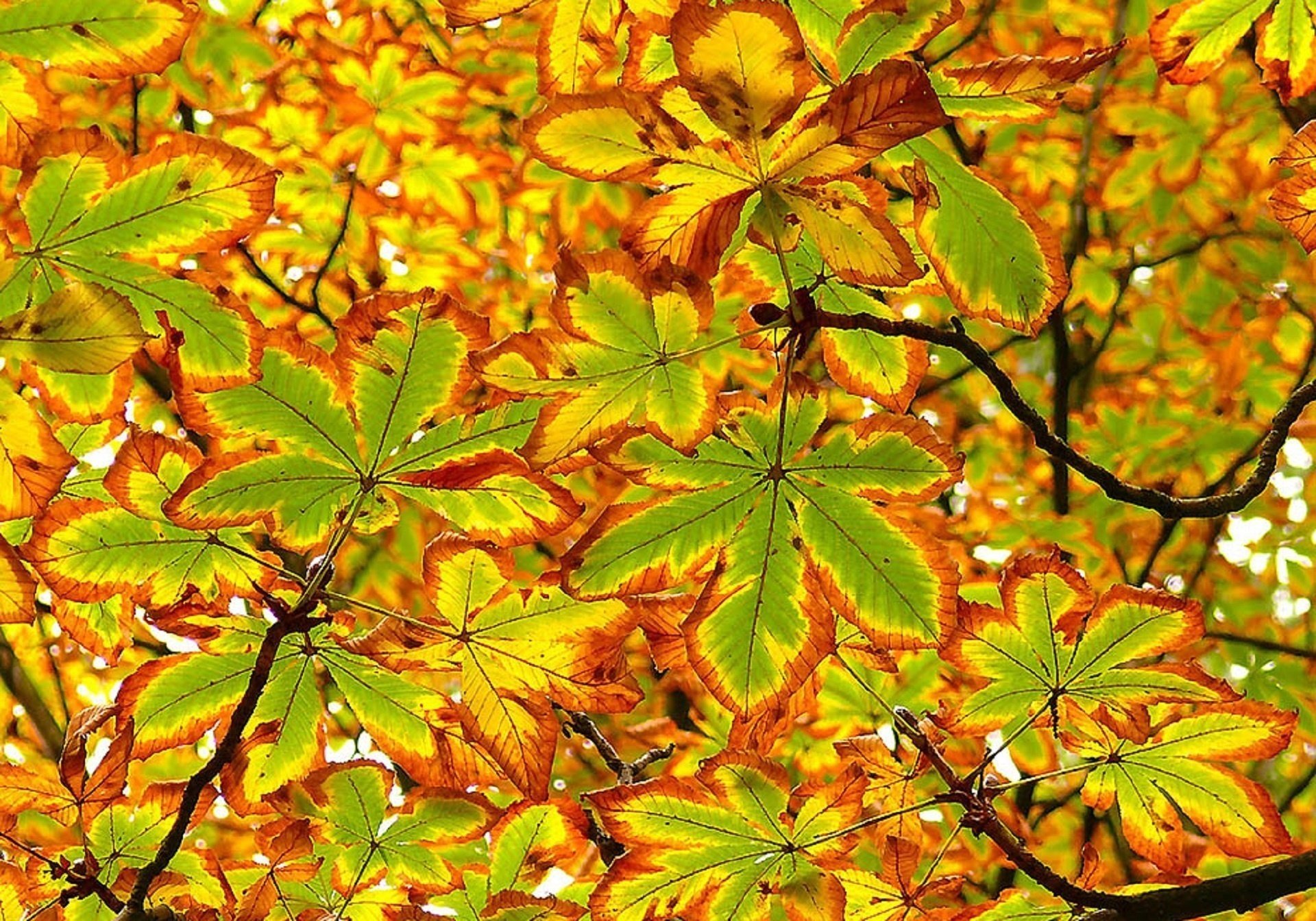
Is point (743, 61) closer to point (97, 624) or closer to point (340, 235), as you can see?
point (97, 624)

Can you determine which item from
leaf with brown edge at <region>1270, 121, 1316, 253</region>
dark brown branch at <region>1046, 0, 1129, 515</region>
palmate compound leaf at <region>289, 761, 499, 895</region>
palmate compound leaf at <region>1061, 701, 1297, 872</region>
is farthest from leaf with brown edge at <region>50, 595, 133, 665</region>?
dark brown branch at <region>1046, 0, 1129, 515</region>

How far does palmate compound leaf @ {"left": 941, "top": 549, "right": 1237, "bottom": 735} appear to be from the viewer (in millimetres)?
869

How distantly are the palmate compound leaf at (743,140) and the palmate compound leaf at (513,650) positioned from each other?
260 mm

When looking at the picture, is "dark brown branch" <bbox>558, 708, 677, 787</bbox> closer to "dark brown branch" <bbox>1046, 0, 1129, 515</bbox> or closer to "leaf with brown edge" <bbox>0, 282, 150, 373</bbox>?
"leaf with brown edge" <bbox>0, 282, 150, 373</bbox>

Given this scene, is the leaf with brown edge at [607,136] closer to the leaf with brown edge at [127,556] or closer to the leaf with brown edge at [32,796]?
the leaf with brown edge at [127,556]

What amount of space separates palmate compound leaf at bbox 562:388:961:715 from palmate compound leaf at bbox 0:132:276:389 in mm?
258

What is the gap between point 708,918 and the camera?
2.74 ft

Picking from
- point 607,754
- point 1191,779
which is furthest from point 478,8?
point 1191,779

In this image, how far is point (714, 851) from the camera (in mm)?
844

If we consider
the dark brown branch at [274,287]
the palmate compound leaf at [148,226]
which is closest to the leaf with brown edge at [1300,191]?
the palmate compound leaf at [148,226]

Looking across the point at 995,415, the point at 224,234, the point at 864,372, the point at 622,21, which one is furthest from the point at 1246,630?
the point at 224,234

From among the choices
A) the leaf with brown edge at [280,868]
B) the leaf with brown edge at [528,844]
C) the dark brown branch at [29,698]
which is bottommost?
the dark brown branch at [29,698]

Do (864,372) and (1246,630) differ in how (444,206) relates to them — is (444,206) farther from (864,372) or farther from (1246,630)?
(1246,630)

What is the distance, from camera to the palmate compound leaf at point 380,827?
3.31 feet
